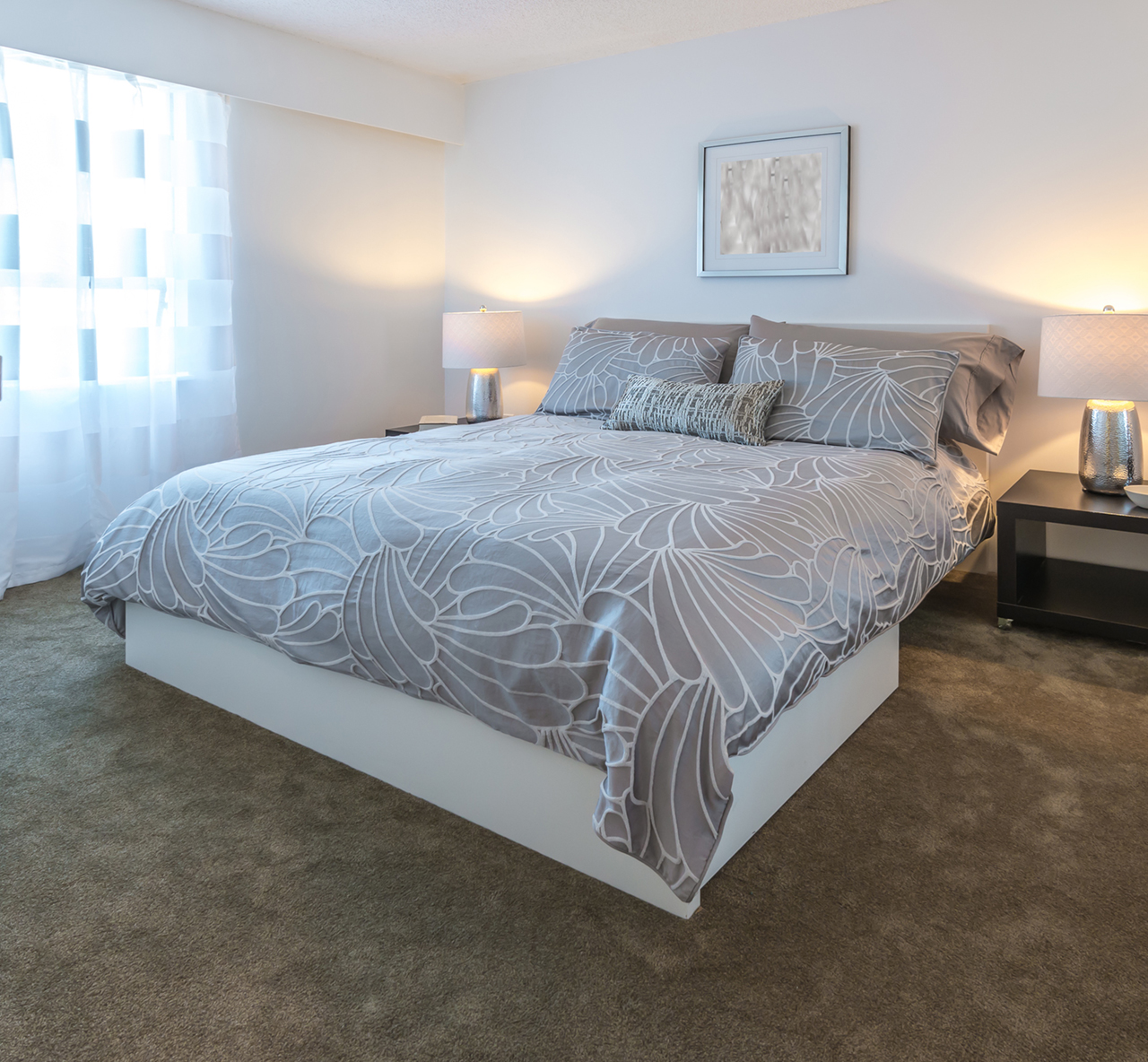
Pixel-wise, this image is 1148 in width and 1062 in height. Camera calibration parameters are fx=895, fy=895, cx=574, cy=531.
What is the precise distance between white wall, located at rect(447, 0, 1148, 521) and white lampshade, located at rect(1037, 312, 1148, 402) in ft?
1.40

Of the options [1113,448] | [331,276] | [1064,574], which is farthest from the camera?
[331,276]

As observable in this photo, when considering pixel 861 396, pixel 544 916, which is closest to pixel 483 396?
pixel 861 396

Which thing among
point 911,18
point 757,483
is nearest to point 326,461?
point 757,483

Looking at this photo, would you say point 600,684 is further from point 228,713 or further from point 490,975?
point 228,713

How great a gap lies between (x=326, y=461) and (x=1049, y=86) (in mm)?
2844

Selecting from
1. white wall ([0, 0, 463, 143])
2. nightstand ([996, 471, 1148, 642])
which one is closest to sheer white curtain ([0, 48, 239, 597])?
white wall ([0, 0, 463, 143])

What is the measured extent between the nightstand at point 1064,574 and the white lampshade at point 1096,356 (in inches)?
13.7

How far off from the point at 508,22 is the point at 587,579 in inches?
120

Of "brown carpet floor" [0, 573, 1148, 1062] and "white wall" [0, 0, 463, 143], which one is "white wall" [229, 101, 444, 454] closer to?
"white wall" [0, 0, 463, 143]

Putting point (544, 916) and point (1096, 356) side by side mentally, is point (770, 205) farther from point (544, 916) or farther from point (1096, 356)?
point (544, 916)

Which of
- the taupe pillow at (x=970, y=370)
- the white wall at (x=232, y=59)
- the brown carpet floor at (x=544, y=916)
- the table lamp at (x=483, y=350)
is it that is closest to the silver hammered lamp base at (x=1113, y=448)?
the taupe pillow at (x=970, y=370)

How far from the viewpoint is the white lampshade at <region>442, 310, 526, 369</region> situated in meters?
4.31

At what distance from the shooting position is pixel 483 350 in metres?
4.32

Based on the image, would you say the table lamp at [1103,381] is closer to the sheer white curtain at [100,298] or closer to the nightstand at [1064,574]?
the nightstand at [1064,574]
